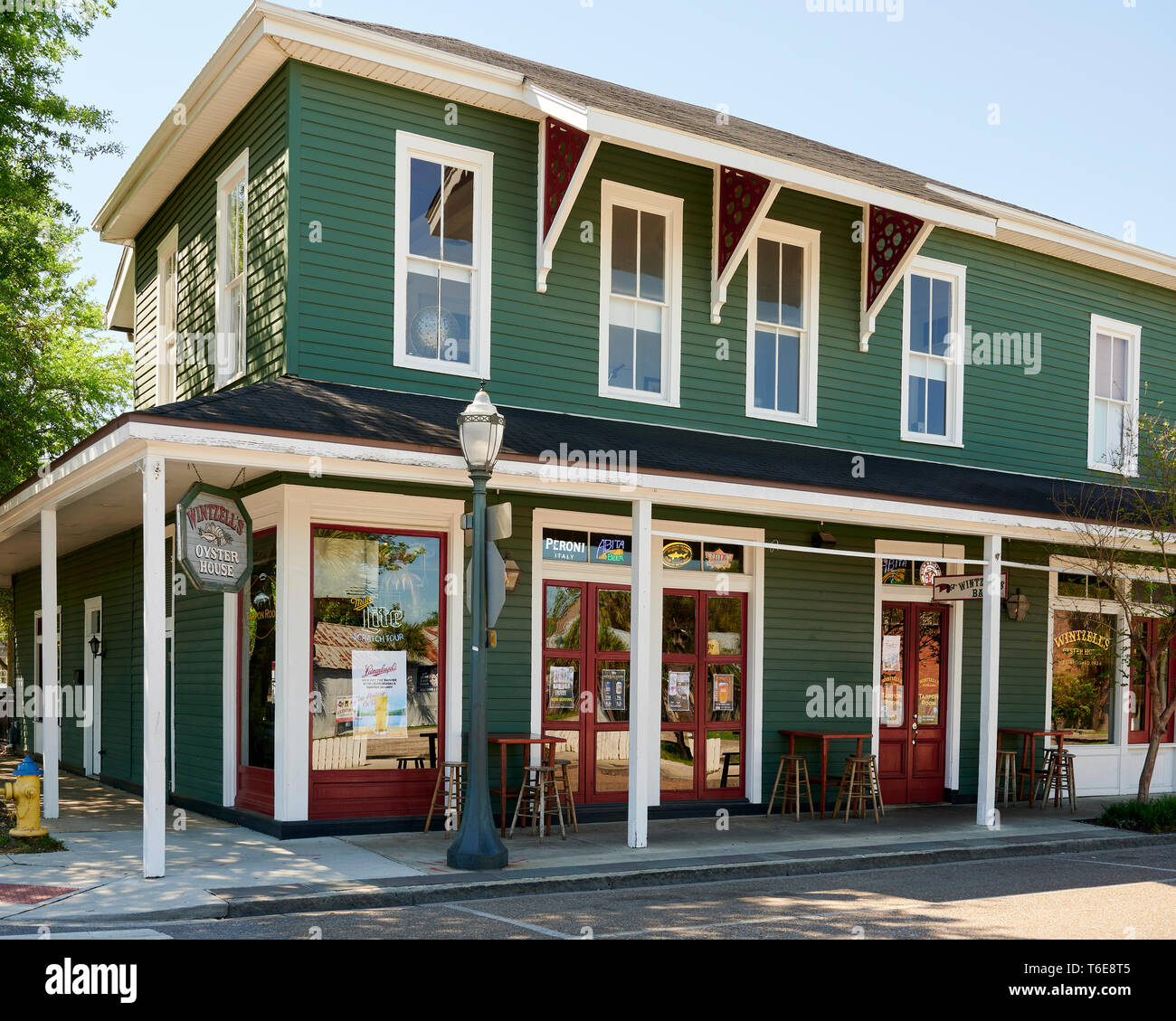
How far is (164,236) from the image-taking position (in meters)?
14.7

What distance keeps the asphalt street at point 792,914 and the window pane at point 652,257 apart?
626 centimetres

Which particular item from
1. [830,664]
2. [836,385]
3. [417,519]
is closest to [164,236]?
[417,519]

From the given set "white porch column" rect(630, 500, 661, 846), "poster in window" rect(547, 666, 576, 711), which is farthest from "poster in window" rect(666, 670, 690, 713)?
"white porch column" rect(630, 500, 661, 846)

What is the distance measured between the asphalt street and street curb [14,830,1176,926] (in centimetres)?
10

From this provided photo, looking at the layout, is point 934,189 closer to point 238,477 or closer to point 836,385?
point 836,385

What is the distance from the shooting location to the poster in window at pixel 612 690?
40.4 feet

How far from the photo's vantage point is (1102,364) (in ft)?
55.0

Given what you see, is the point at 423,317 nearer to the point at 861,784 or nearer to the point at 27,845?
the point at 27,845

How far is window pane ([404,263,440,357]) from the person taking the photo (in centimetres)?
1135

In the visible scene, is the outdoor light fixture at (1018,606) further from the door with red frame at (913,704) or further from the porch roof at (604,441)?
the porch roof at (604,441)

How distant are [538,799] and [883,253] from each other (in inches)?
292

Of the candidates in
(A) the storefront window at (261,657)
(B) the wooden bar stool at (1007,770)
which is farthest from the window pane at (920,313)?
(A) the storefront window at (261,657)

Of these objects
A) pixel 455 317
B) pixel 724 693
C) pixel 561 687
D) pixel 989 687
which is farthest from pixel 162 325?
pixel 989 687

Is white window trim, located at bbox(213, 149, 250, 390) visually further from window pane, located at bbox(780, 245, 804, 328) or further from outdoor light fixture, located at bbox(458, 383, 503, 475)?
window pane, located at bbox(780, 245, 804, 328)
